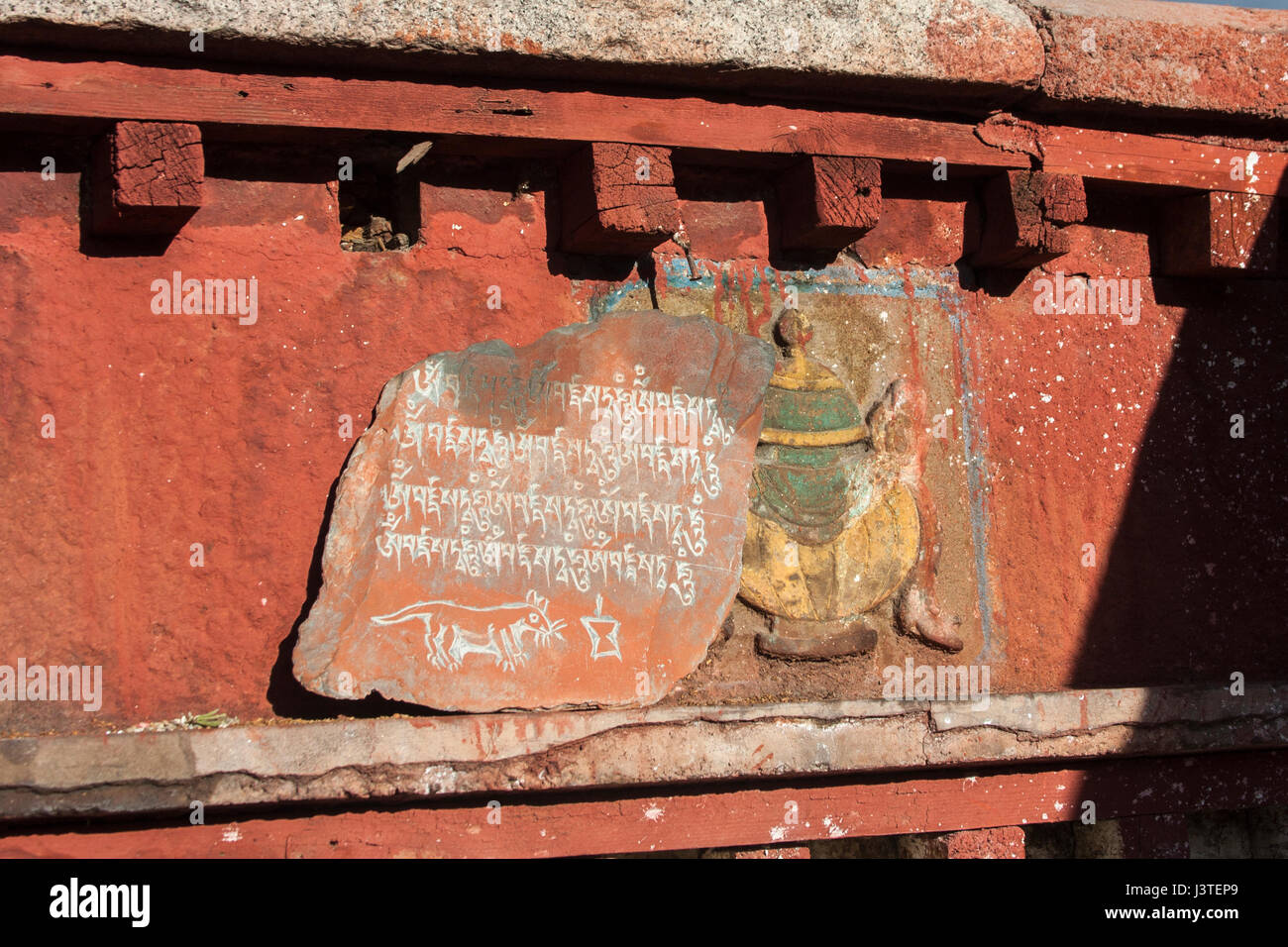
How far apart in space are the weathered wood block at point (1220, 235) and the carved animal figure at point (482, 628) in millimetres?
2328

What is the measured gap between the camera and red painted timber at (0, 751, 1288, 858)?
11.1 feet

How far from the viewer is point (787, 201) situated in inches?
161

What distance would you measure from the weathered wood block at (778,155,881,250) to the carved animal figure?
1.30 metres

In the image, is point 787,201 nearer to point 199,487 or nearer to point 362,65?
point 362,65

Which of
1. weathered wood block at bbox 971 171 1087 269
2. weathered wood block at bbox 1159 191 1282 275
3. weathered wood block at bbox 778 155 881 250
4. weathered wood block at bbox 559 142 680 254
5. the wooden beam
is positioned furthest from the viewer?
weathered wood block at bbox 1159 191 1282 275

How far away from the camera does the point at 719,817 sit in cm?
387

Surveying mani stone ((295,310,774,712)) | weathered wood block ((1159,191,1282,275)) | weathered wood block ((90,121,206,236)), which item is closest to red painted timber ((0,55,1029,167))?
weathered wood block ((90,121,206,236))

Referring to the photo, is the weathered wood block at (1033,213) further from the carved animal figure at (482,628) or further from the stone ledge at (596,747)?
the carved animal figure at (482,628)

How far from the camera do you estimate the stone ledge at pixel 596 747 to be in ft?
10.5

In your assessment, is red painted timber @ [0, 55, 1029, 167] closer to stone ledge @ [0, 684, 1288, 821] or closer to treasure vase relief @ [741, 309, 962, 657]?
treasure vase relief @ [741, 309, 962, 657]

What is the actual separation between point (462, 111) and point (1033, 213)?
66.7 inches

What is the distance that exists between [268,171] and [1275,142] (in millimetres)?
3115

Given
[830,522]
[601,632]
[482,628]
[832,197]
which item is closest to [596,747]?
[601,632]

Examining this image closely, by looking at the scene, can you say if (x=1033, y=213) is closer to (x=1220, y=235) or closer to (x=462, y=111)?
(x=1220, y=235)
